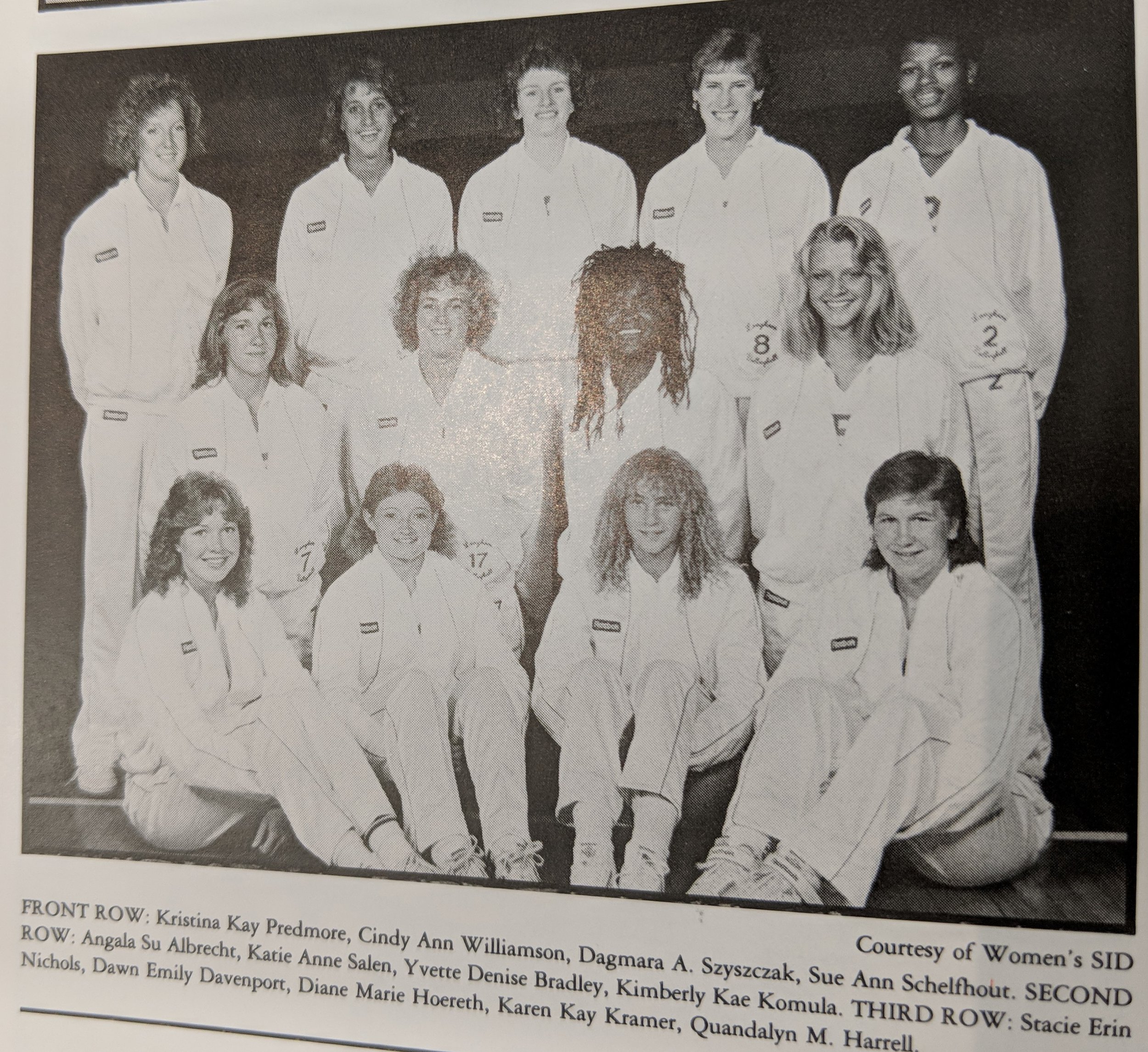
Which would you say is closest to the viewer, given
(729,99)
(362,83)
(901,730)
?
(901,730)

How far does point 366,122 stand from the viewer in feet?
6.24

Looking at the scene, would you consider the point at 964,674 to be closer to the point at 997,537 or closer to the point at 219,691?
the point at 997,537

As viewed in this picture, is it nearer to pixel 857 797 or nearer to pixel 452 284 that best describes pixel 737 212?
pixel 452 284

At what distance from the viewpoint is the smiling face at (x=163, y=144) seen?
6.43ft

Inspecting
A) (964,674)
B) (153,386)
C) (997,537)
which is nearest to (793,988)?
(964,674)

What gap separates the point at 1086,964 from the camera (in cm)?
162

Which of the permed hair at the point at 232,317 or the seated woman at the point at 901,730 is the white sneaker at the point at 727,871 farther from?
the permed hair at the point at 232,317

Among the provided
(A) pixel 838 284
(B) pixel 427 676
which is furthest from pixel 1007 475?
(B) pixel 427 676

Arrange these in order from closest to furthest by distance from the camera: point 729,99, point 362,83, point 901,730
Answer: point 901,730 < point 729,99 < point 362,83

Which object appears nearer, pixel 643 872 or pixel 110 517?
pixel 643 872

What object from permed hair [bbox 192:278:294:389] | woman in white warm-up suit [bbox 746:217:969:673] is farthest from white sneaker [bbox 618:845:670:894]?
permed hair [bbox 192:278:294:389]

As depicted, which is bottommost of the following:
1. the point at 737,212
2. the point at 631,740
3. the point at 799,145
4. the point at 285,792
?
the point at 285,792

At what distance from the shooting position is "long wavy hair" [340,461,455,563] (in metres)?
1.85

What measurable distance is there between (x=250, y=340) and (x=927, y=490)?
1.37m
